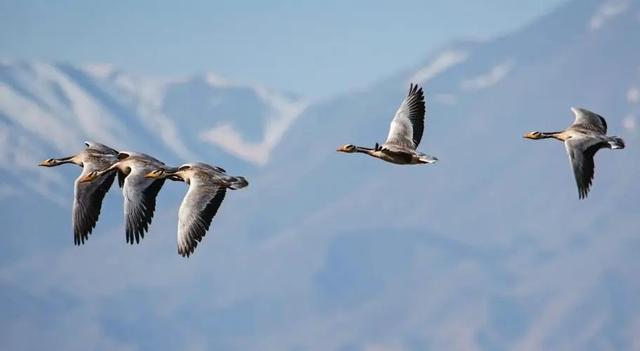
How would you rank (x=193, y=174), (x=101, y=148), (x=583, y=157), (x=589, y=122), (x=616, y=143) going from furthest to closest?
1. (x=101, y=148)
2. (x=589, y=122)
3. (x=583, y=157)
4. (x=193, y=174)
5. (x=616, y=143)

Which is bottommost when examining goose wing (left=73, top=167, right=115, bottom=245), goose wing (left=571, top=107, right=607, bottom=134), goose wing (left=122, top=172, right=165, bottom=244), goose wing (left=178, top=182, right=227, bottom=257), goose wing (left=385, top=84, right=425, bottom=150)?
goose wing (left=178, top=182, right=227, bottom=257)

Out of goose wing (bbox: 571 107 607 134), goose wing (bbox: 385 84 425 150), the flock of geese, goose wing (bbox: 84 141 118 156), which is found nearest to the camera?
the flock of geese

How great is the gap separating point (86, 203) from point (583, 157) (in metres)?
14.2

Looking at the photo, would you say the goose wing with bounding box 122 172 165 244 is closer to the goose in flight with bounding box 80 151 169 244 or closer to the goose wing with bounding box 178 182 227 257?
the goose in flight with bounding box 80 151 169 244

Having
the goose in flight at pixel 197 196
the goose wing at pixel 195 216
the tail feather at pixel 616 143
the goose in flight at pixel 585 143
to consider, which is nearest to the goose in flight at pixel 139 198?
the goose in flight at pixel 197 196

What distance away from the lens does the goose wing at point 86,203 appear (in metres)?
48.5

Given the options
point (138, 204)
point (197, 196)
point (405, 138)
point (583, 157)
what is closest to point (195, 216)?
point (197, 196)

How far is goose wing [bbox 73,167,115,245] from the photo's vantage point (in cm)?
4853

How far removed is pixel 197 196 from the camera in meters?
45.4

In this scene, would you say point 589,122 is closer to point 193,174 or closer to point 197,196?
point 193,174

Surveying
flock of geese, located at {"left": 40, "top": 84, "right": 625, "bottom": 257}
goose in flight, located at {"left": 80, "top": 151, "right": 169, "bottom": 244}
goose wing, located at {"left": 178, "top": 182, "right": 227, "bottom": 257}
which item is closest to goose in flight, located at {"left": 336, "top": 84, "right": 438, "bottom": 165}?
flock of geese, located at {"left": 40, "top": 84, "right": 625, "bottom": 257}

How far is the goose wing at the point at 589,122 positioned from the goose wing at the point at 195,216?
1067 centimetres

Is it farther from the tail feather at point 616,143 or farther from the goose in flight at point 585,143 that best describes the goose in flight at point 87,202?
the tail feather at point 616,143

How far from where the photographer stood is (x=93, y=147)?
51094 mm
